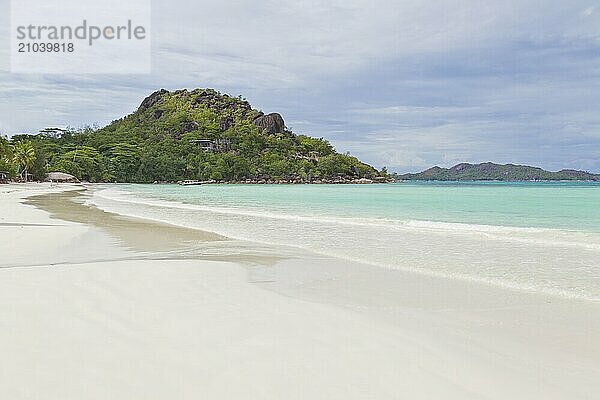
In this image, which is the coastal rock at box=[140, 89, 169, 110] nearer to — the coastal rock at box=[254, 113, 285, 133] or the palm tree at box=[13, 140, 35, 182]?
the coastal rock at box=[254, 113, 285, 133]

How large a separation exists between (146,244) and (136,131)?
146844 mm

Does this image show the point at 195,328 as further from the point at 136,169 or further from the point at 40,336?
the point at 136,169

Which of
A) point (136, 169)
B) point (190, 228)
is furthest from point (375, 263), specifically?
point (136, 169)

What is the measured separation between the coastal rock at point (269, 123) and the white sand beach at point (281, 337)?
493ft

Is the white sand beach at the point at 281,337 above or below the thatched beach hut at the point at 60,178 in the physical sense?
below

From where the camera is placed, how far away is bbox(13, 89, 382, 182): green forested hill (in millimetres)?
115562

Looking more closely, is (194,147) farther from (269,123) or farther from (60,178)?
(60,178)

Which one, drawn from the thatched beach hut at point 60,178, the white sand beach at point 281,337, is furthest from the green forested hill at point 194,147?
the white sand beach at point 281,337

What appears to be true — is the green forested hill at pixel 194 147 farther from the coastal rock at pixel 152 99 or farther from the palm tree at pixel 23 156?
the palm tree at pixel 23 156

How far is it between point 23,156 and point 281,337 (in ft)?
276

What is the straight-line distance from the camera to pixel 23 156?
254 feet

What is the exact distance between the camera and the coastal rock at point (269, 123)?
156625 millimetres

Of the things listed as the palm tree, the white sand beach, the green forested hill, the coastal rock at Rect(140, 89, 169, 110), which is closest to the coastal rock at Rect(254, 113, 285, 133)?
the green forested hill

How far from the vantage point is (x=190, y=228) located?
15727mm
